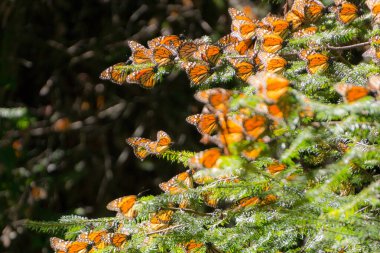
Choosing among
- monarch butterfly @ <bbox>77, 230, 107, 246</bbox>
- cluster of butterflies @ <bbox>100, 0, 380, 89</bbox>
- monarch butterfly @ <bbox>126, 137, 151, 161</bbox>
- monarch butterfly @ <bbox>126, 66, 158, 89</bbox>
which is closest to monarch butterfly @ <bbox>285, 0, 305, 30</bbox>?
cluster of butterflies @ <bbox>100, 0, 380, 89</bbox>

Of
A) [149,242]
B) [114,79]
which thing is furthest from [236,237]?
[114,79]

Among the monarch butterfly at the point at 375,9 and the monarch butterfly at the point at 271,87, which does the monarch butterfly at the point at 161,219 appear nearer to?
the monarch butterfly at the point at 271,87

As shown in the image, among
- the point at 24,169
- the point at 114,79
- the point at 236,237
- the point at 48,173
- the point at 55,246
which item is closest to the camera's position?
the point at 236,237

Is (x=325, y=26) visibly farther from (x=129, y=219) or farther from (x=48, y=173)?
(x=48, y=173)

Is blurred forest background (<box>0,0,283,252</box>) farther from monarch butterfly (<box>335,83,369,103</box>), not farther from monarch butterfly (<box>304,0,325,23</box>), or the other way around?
monarch butterfly (<box>335,83,369,103</box>)

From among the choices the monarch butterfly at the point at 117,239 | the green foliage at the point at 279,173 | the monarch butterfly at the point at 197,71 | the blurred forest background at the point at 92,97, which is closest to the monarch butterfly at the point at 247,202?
the green foliage at the point at 279,173

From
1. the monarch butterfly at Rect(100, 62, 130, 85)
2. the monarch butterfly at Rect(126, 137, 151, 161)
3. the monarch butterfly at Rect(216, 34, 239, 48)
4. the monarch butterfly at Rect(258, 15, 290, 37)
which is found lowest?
the monarch butterfly at Rect(126, 137, 151, 161)
